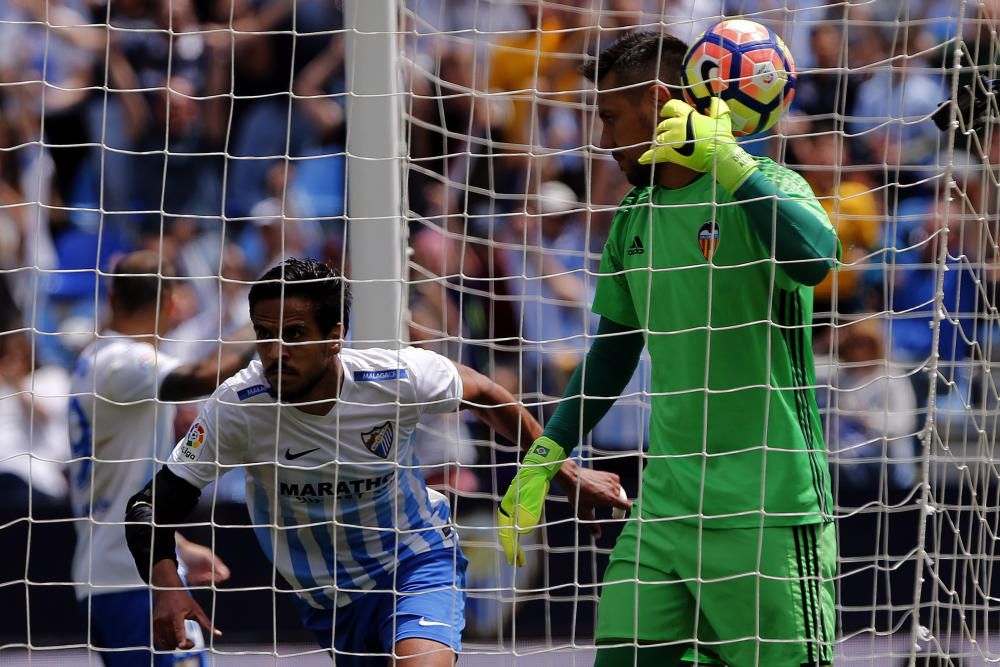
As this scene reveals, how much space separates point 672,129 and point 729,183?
169 millimetres

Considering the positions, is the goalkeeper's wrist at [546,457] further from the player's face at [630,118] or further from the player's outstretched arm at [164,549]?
the player's outstretched arm at [164,549]

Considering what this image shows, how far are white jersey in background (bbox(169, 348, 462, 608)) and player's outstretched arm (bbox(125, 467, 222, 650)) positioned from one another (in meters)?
0.05

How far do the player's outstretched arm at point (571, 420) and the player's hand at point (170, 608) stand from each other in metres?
0.73

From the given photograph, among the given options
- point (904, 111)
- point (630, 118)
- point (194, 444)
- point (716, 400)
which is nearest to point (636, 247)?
point (630, 118)

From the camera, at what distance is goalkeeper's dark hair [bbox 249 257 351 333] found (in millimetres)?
3072

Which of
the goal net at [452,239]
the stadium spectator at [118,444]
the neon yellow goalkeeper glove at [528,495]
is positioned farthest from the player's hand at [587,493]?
the goal net at [452,239]

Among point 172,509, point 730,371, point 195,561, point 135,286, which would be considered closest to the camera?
point 730,371

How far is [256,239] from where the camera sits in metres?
5.13

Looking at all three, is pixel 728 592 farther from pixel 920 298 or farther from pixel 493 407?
pixel 920 298

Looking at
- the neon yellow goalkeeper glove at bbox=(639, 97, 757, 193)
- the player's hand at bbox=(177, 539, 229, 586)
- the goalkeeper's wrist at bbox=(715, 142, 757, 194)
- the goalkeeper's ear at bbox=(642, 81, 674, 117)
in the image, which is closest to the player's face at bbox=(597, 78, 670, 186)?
the goalkeeper's ear at bbox=(642, 81, 674, 117)

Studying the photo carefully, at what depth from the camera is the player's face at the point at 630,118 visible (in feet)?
9.57

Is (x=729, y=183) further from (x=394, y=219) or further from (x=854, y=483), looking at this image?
(x=854, y=483)

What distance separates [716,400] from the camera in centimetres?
287

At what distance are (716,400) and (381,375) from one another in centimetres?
81
